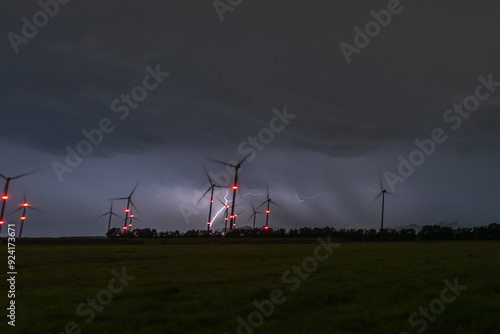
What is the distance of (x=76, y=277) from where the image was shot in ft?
71.2

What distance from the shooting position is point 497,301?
52.9ft

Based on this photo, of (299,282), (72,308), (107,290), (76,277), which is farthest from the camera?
(76,277)

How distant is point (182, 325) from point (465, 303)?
10067 millimetres

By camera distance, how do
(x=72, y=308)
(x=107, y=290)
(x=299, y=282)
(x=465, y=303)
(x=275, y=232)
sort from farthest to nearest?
(x=275, y=232)
(x=299, y=282)
(x=107, y=290)
(x=465, y=303)
(x=72, y=308)

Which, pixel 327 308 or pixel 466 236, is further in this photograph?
pixel 466 236

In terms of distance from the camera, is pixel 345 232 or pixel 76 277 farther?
pixel 345 232

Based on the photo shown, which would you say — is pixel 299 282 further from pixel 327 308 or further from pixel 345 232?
pixel 345 232

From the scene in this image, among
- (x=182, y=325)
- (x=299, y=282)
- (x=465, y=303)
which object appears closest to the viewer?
(x=182, y=325)

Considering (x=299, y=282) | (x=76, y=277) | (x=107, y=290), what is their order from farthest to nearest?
(x=76, y=277)
(x=299, y=282)
(x=107, y=290)

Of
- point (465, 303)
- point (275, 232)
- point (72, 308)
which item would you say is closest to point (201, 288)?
point (72, 308)

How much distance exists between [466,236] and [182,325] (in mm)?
133483

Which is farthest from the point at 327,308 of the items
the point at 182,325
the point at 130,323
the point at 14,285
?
the point at 14,285

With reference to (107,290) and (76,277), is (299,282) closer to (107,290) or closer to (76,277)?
(107,290)

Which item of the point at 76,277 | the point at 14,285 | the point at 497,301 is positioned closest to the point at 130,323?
the point at 14,285
